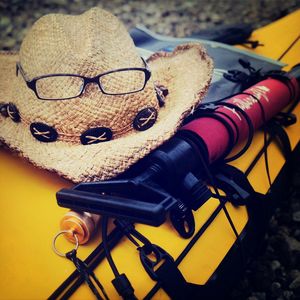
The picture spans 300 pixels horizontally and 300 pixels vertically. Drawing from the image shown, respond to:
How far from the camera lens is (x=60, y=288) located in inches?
25.3

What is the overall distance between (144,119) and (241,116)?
12.8 inches

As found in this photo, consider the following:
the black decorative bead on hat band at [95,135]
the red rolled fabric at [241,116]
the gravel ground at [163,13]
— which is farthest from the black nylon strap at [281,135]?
the gravel ground at [163,13]

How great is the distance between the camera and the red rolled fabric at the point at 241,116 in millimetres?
877

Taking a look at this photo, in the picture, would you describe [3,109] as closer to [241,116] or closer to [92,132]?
[92,132]

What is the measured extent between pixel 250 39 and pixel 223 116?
1040 mm

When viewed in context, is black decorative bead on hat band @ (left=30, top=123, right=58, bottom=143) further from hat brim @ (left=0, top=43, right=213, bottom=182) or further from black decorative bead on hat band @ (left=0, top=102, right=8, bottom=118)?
black decorative bead on hat band @ (left=0, top=102, right=8, bottom=118)

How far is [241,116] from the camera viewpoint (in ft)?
3.24

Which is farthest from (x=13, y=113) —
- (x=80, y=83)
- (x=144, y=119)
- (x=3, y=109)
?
(x=144, y=119)

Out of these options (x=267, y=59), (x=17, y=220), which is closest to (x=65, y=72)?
(x=17, y=220)

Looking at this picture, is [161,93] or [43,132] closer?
[43,132]

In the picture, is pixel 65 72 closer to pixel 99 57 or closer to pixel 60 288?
pixel 99 57

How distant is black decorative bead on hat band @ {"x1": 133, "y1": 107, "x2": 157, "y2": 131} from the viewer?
83 centimetres

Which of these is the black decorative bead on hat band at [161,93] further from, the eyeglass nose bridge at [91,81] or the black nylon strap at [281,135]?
the black nylon strap at [281,135]

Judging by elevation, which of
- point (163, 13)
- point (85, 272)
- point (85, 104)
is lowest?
point (85, 272)
